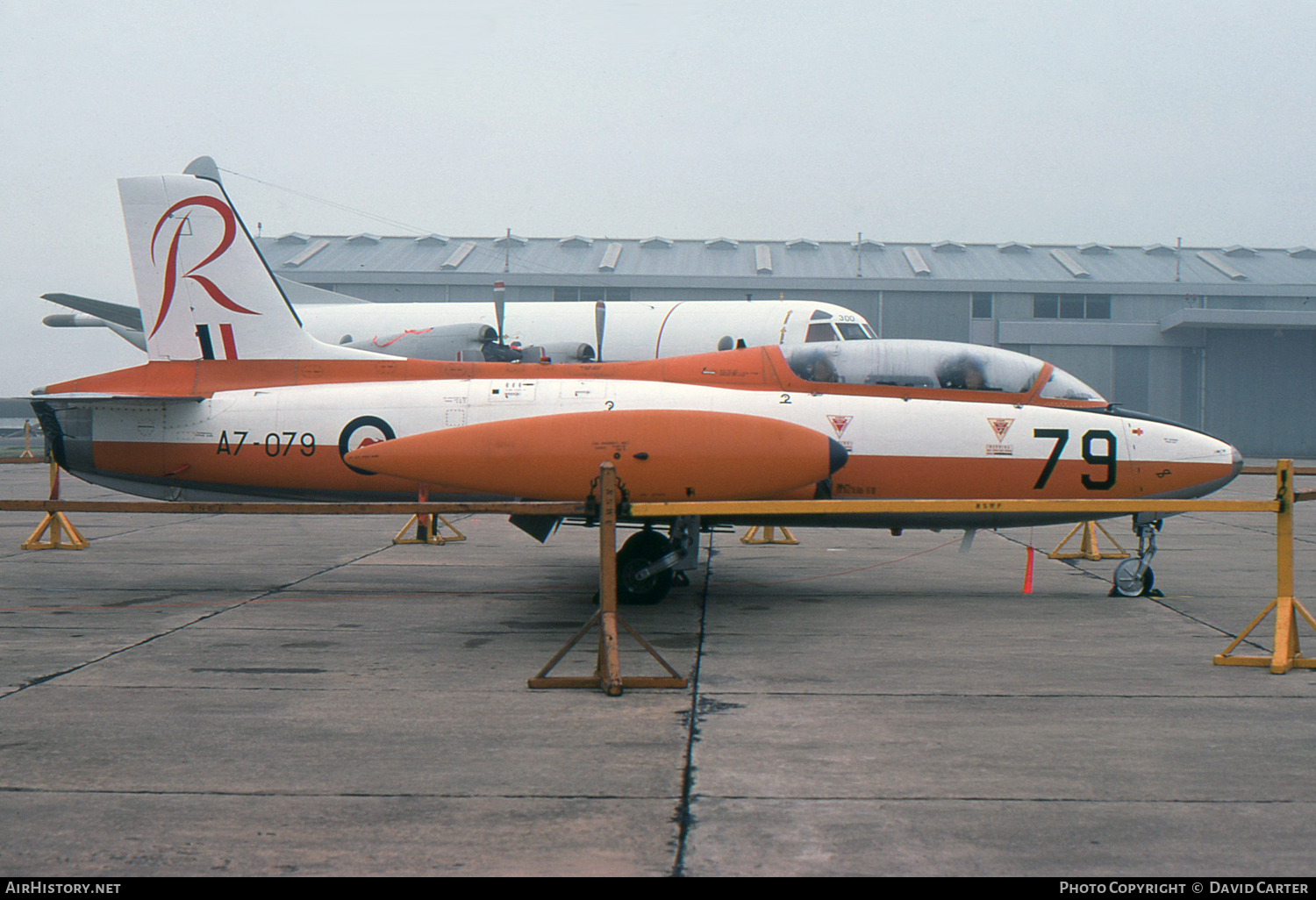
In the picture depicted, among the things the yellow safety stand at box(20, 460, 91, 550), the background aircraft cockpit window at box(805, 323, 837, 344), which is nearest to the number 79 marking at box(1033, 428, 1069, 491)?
the background aircraft cockpit window at box(805, 323, 837, 344)

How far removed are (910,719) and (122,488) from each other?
9.79 m

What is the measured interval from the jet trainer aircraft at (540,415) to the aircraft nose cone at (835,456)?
0.03m

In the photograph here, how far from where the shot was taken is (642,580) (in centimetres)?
1042

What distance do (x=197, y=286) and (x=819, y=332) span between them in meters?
12.6

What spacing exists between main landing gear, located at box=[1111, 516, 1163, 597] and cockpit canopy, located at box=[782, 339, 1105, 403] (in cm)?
151

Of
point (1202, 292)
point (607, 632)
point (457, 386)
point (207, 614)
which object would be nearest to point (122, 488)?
point (207, 614)

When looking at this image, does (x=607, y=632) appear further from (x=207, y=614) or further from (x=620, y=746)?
(x=207, y=614)

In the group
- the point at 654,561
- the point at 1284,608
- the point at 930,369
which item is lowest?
the point at 654,561

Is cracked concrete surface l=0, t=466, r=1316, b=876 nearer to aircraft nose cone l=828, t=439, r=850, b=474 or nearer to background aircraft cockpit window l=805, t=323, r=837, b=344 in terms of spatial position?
aircraft nose cone l=828, t=439, r=850, b=474

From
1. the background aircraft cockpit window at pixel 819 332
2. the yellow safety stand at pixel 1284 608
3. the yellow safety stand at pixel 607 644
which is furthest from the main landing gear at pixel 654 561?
the background aircraft cockpit window at pixel 819 332

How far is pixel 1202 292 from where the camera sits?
4850cm

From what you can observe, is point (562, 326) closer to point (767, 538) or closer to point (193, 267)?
point (767, 538)

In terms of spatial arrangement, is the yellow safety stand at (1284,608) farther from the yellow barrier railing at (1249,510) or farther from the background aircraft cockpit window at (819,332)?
the background aircraft cockpit window at (819,332)

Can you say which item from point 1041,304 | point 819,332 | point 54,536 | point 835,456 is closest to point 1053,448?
point 835,456
